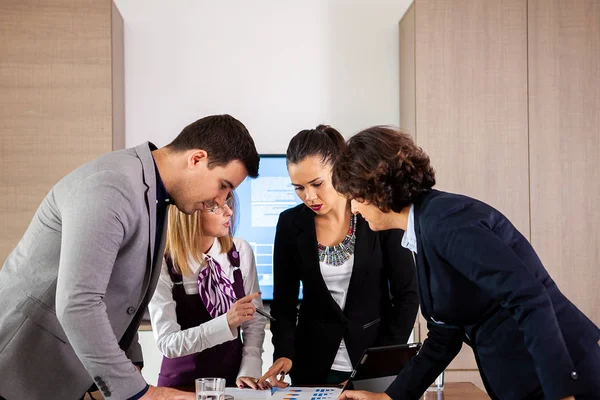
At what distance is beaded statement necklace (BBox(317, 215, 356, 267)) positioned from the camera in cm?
233

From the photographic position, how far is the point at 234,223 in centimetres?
254

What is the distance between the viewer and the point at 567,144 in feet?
11.6

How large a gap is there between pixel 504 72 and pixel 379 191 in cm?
218

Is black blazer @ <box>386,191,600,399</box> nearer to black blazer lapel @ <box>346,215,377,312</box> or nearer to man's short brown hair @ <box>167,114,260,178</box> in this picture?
man's short brown hair @ <box>167,114,260,178</box>

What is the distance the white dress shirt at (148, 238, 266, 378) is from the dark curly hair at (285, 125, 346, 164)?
0.42 m

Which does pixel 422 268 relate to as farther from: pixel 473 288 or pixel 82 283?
pixel 82 283

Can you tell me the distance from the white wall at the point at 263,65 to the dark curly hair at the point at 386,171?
2.19 meters

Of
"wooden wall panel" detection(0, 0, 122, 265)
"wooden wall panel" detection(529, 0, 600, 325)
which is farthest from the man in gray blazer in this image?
"wooden wall panel" detection(529, 0, 600, 325)

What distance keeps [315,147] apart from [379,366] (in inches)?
31.1

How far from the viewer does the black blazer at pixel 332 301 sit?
2.26 metres

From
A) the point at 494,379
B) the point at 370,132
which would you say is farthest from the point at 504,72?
the point at 494,379

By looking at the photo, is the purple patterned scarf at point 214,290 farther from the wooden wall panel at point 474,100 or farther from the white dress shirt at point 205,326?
the wooden wall panel at point 474,100

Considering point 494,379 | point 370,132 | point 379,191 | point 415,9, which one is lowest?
point 494,379

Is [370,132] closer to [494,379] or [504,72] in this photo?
[494,379]
